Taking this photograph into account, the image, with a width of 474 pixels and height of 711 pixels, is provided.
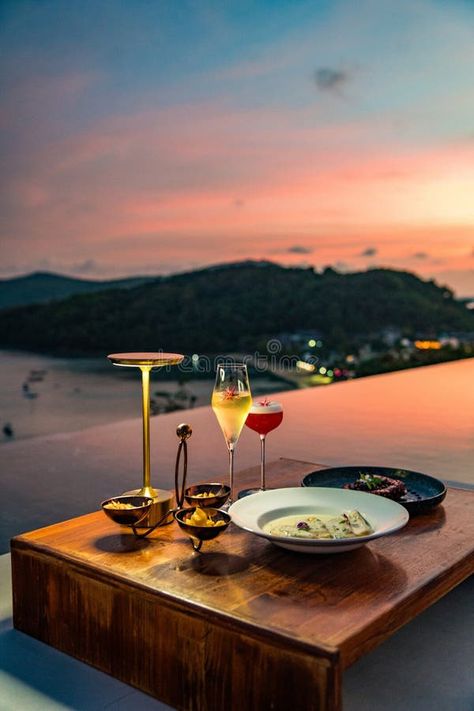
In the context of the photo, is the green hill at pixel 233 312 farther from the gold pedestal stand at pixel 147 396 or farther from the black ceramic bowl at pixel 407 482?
the gold pedestal stand at pixel 147 396

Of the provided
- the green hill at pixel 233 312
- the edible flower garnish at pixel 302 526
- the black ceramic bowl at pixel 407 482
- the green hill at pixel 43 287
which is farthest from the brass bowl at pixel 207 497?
the green hill at pixel 43 287

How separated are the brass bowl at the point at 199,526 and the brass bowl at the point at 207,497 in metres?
0.02

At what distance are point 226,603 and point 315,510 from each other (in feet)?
1.11

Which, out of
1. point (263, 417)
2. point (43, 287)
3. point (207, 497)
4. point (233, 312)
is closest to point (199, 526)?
point (207, 497)

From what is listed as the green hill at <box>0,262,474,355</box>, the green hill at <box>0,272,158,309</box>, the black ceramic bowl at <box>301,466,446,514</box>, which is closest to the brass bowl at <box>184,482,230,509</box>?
the black ceramic bowl at <box>301,466,446,514</box>

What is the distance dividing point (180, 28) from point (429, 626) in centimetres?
588

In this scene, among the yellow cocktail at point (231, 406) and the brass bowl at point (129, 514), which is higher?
the yellow cocktail at point (231, 406)

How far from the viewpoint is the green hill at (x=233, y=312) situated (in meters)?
7.15

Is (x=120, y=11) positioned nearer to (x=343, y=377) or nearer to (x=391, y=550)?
(x=343, y=377)

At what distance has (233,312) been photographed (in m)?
7.82

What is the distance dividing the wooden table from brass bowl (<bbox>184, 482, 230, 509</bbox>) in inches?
2.2

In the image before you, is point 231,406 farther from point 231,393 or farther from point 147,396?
point 147,396

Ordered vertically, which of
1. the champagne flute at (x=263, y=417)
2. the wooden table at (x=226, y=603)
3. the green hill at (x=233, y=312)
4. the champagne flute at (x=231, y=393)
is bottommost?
the wooden table at (x=226, y=603)

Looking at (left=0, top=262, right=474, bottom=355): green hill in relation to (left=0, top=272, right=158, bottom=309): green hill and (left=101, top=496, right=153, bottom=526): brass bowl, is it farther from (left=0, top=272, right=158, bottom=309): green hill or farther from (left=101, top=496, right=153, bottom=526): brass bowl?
(left=101, top=496, right=153, bottom=526): brass bowl
